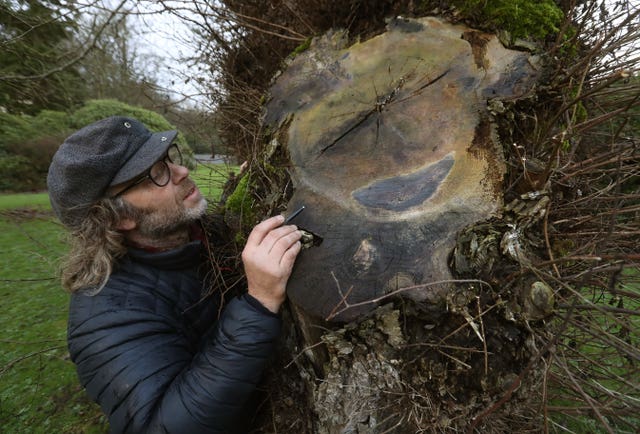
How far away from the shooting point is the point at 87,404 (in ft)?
8.11

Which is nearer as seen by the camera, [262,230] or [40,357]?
[262,230]

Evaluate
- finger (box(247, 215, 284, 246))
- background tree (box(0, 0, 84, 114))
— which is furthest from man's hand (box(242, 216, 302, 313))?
background tree (box(0, 0, 84, 114))

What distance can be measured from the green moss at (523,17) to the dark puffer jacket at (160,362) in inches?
58.7

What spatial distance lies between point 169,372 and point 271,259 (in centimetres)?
65

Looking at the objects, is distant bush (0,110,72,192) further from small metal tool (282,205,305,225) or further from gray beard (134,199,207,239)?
small metal tool (282,205,305,225)

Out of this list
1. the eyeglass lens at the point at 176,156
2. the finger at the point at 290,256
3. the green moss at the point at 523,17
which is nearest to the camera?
the finger at the point at 290,256

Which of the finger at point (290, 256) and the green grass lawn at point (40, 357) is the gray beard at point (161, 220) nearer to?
the green grass lawn at point (40, 357)

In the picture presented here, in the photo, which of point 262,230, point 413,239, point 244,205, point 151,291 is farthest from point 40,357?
point 413,239

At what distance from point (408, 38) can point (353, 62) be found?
0.84ft

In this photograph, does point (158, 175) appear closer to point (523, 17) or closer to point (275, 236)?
point (275, 236)

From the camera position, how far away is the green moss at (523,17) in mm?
1315

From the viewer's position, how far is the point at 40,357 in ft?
8.32

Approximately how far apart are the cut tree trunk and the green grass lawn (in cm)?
147

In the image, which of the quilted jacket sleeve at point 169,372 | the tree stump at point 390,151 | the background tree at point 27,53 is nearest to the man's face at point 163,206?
the quilted jacket sleeve at point 169,372
